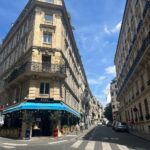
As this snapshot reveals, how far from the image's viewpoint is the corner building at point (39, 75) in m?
21.2

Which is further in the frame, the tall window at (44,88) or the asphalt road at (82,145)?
the tall window at (44,88)

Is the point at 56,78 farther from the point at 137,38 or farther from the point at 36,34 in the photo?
the point at 137,38

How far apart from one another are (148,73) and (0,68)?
26.9 metres

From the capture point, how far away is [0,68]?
37.1 m

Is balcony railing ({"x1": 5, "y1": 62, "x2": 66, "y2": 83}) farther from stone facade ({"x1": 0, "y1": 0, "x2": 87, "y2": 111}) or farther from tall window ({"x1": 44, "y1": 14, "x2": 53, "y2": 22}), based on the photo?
tall window ({"x1": 44, "y1": 14, "x2": 53, "y2": 22})

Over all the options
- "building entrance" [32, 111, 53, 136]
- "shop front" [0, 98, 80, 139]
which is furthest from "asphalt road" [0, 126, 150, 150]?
"building entrance" [32, 111, 53, 136]

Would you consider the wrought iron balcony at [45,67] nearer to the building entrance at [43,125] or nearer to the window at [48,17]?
the building entrance at [43,125]

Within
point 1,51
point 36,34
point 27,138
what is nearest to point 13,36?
point 1,51

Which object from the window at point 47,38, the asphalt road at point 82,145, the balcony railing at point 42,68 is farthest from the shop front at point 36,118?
the window at point 47,38

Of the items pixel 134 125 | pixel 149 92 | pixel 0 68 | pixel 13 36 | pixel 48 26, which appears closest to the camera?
pixel 149 92

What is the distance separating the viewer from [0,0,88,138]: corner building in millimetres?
21188

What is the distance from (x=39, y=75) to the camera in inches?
884

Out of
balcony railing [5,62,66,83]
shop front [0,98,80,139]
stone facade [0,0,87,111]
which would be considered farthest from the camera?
stone facade [0,0,87,111]

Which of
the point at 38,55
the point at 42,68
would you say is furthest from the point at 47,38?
the point at 42,68
